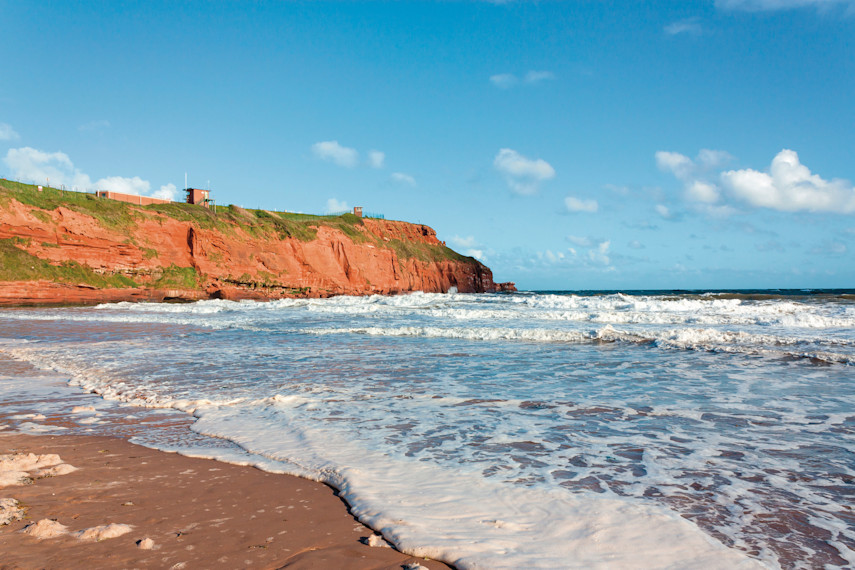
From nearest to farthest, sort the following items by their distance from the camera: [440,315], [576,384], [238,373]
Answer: [576,384]
[238,373]
[440,315]

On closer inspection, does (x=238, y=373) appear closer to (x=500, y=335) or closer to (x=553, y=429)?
(x=553, y=429)

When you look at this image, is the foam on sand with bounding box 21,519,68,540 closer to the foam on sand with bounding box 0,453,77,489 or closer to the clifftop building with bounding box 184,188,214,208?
the foam on sand with bounding box 0,453,77,489

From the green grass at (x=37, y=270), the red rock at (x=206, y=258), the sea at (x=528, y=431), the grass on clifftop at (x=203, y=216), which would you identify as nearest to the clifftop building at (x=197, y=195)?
the grass on clifftop at (x=203, y=216)

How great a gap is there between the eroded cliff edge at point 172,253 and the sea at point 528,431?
21865 mm

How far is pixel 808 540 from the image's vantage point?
121 inches

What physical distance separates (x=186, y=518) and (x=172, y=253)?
39.2 m

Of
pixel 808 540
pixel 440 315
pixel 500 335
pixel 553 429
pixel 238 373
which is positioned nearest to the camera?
pixel 808 540

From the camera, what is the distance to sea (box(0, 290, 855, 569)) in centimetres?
309

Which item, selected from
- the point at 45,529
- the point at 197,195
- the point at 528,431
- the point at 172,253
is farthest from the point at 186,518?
the point at 197,195

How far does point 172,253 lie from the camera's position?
37.8 m

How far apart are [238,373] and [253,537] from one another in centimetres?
679

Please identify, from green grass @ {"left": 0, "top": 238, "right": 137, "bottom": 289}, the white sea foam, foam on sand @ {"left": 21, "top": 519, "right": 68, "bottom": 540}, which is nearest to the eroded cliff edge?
green grass @ {"left": 0, "top": 238, "right": 137, "bottom": 289}

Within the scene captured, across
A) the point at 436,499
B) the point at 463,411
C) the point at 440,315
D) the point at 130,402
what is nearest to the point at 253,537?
the point at 436,499

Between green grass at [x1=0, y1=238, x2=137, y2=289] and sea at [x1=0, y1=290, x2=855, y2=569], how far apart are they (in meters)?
20.9
